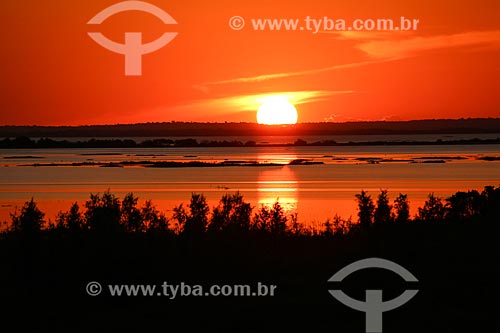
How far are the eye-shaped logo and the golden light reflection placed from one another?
43.2ft

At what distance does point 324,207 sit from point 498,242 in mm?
17423

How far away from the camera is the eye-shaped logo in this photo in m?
13.1

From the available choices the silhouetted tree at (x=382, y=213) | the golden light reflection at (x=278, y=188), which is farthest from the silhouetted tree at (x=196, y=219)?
the golden light reflection at (x=278, y=188)

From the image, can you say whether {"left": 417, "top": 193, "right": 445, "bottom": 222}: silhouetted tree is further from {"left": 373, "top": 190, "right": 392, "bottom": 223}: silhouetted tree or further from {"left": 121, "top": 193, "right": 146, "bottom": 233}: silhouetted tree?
{"left": 121, "top": 193, "right": 146, "bottom": 233}: silhouetted tree

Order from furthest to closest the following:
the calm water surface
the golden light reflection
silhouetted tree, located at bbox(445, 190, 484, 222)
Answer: the calm water surface
the golden light reflection
silhouetted tree, located at bbox(445, 190, 484, 222)

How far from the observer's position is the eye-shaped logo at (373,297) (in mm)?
13078

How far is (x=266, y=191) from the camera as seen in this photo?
1731 inches

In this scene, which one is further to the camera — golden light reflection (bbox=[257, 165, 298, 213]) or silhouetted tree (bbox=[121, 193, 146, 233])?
golden light reflection (bbox=[257, 165, 298, 213])

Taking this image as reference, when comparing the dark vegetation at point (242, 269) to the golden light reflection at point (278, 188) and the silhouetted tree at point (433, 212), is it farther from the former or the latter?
the golden light reflection at point (278, 188)

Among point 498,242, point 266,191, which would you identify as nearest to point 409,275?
point 498,242

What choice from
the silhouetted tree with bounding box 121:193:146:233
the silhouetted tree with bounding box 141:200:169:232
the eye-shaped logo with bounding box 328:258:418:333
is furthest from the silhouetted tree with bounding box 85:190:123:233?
the eye-shaped logo with bounding box 328:258:418:333

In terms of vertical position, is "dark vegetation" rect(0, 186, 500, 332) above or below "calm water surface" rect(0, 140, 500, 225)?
below

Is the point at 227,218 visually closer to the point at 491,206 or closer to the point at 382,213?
the point at 382,213

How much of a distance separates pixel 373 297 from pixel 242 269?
3.13 m
